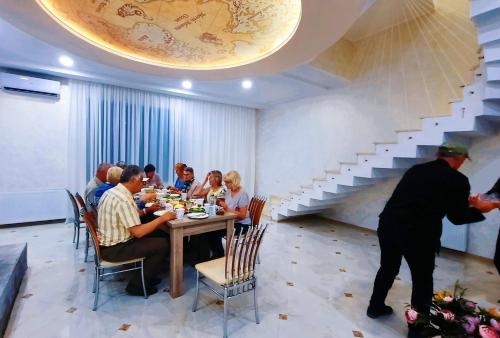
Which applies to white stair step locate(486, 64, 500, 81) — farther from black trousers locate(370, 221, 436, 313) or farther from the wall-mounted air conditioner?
the wall-mounted air conditioner

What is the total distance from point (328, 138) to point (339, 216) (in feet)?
5.78

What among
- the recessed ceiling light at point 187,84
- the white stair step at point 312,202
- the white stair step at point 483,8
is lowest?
the white stair step at point 312,202

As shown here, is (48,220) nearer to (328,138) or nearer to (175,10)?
(175,10)

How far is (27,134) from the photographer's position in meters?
4.59

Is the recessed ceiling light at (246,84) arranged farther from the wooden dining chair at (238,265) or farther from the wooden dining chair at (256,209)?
the wooden dining chair at (238,265)

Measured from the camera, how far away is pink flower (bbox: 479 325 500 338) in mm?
934

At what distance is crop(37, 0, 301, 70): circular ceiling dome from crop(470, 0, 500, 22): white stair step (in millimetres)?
1628

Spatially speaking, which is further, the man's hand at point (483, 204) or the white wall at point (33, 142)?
the white wall at point (33, 142)

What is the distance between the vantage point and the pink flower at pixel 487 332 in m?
0.93

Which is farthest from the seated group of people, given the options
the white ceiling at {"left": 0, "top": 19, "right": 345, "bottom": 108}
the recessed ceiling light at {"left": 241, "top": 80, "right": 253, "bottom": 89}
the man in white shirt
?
the recessed ceiling light at {"left": 241, "top": 80, "right": 253, "bottom": 89}

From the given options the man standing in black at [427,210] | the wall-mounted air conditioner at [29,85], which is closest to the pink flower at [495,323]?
the man standing in black at [427,210]

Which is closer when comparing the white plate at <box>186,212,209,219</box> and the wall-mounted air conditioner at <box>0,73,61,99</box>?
the white plate at <box>186,212,209,219</box>

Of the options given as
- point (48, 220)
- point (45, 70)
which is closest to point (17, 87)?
point (45, 70)

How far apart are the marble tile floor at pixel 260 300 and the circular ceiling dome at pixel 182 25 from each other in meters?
2.74
